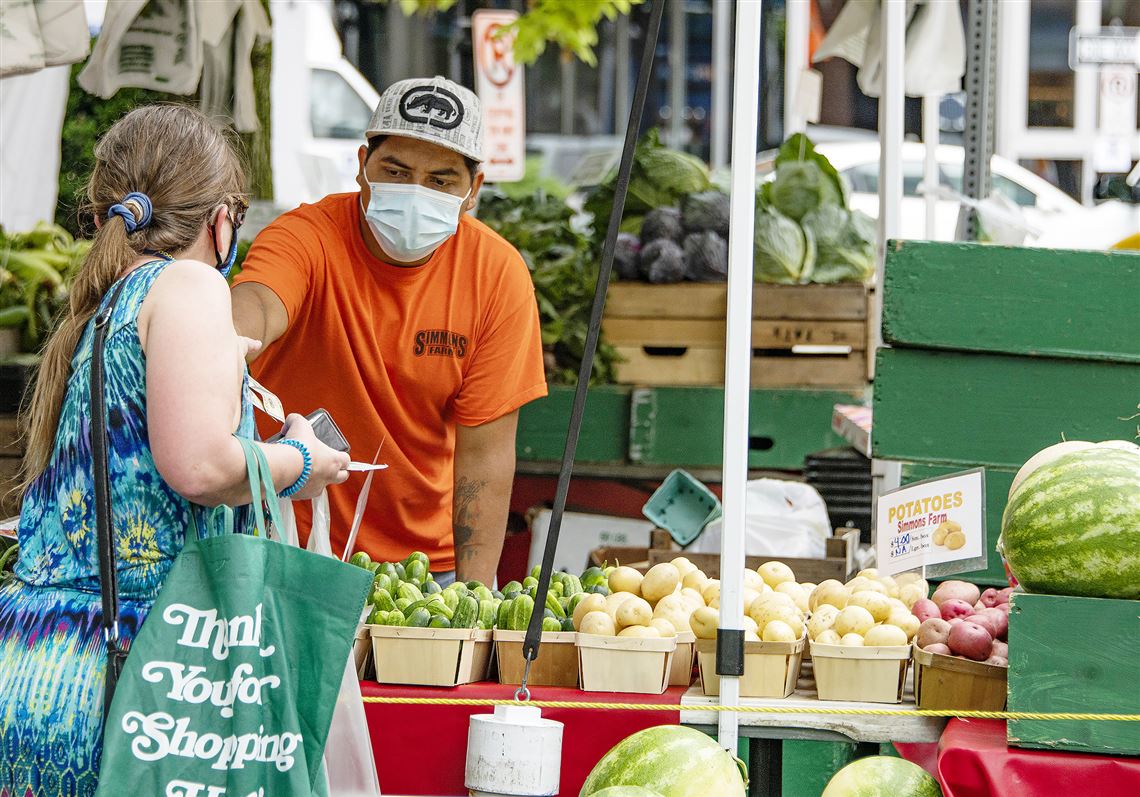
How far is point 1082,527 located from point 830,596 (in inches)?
24.2

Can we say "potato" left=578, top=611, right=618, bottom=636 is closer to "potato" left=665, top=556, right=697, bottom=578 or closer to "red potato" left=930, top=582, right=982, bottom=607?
"potato" left=665, top=556, right=697, bottom=578

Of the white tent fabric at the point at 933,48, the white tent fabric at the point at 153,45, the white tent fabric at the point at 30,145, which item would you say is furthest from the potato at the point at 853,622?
the white tent fabric at the point at 30,145

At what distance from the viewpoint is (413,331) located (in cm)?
375

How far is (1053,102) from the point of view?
60.6 feet

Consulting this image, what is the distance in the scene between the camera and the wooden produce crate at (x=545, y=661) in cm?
272

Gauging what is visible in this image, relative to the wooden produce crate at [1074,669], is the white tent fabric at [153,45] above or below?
above

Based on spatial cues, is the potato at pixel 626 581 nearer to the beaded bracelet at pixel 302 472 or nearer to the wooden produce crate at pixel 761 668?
the wooden produce crate at pixel 761 668

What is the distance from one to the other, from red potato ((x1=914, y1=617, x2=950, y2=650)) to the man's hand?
1449 millimetres

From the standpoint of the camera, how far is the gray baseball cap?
3.59 m

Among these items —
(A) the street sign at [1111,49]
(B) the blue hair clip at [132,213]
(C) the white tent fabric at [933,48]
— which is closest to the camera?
(B) the blue hair clip at [132,213]

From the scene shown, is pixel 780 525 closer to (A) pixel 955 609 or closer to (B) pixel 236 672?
(A) pixel 955 609

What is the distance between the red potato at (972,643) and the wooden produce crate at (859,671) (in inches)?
3.6

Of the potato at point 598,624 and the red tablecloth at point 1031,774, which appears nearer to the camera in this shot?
the red tablecloth at point 1031,774

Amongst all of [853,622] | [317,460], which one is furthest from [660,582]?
[317,460]
